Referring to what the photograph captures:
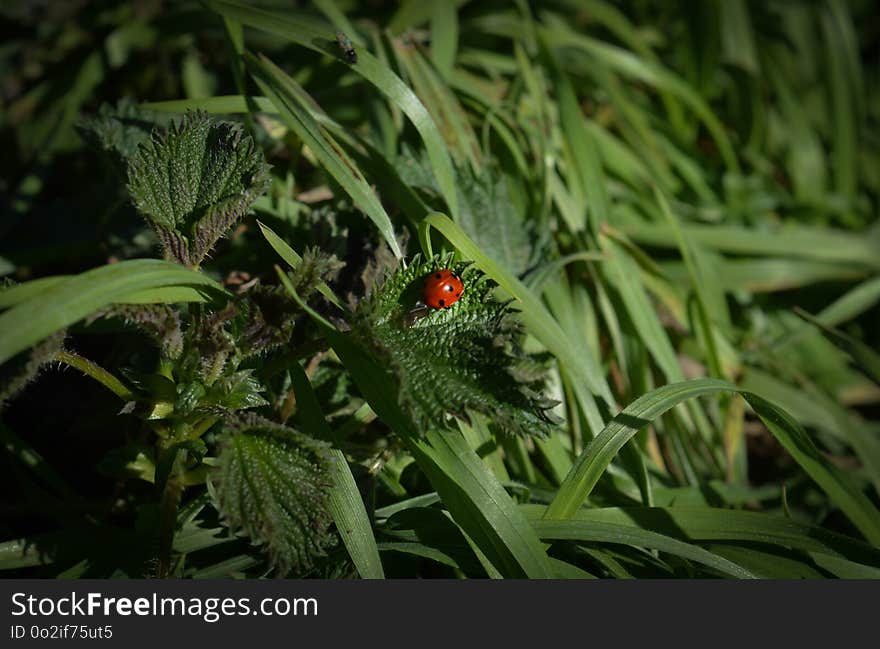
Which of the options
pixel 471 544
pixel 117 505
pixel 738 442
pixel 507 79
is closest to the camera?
pixel 471 544

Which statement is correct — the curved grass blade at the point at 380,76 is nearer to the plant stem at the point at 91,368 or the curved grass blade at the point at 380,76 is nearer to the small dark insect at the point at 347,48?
the small dark insect at the point at 347,48

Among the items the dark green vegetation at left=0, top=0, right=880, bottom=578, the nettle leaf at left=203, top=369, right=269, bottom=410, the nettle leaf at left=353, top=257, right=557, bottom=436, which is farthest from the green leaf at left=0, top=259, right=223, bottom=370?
the nettle leaf at left=353, top=257, right=557, bottom=436

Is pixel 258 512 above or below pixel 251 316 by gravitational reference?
below

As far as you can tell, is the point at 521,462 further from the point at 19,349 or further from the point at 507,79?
the point at 507,79

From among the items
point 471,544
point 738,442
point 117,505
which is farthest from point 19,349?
point 738,442

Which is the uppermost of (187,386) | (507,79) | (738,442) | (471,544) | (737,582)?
(507,79)
